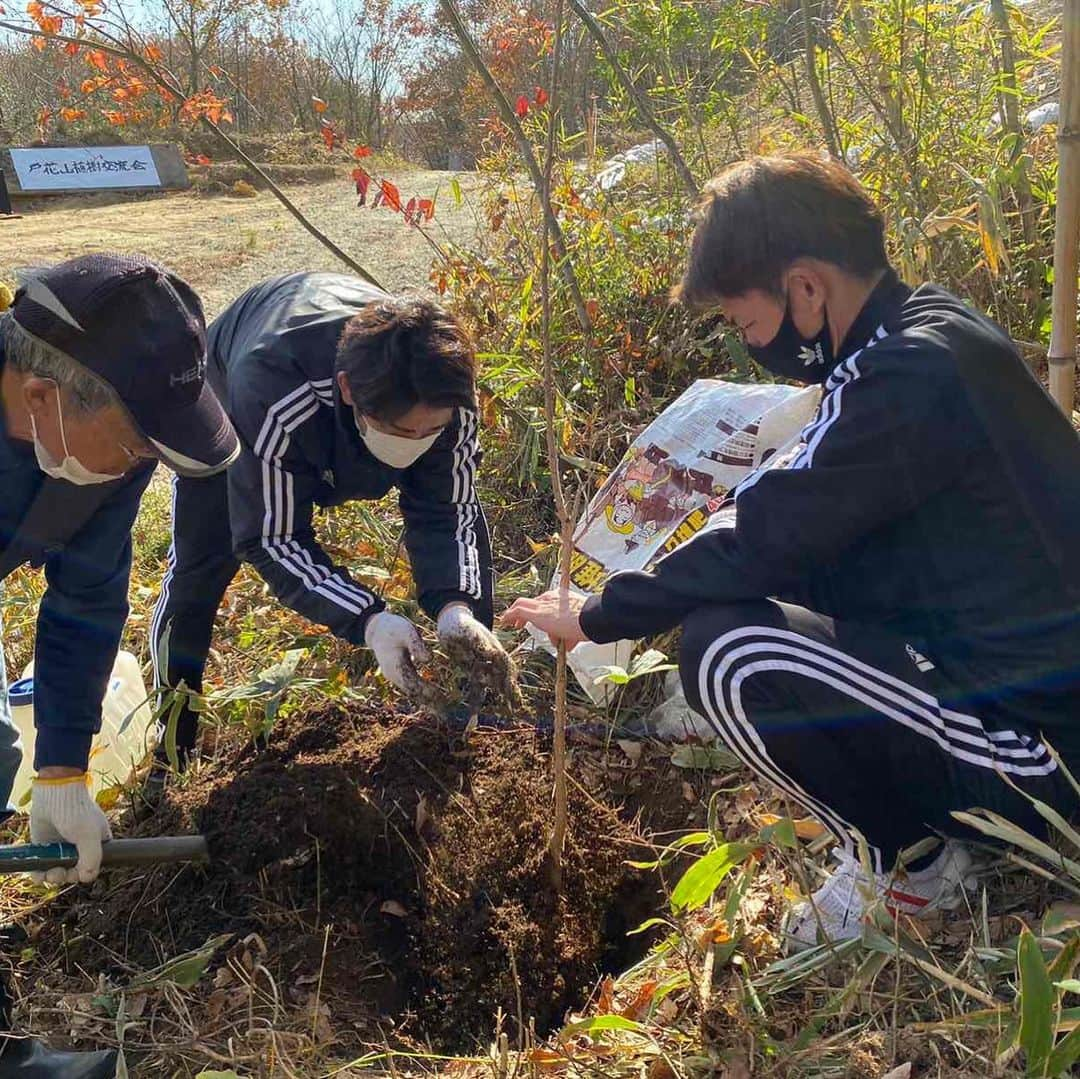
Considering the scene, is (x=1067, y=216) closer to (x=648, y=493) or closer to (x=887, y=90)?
(x=648, y=493)

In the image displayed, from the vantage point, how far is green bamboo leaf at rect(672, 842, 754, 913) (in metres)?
1.51

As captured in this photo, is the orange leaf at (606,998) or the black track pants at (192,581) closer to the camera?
the orange leaf at (606,998)

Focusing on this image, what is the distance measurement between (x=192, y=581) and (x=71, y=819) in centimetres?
72

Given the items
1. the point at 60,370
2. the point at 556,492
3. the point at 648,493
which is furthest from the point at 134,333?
the point at 648,493

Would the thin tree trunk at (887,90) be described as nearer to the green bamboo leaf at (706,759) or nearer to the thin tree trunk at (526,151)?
the thin tree trunk at (526,151)

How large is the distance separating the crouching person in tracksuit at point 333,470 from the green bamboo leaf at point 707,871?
77 cm

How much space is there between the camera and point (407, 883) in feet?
6.95

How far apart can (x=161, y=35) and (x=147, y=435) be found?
11.9m

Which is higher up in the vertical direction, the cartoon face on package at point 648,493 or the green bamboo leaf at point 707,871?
the cartoon face on package at point 648,493

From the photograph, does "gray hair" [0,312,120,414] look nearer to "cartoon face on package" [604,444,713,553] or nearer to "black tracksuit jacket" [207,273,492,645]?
"black tracksuit jacket" [207,273,492,645]

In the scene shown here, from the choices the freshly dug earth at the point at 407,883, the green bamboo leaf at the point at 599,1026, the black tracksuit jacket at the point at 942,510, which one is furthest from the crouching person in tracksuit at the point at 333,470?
the green bamboo leaf at the point at 599,1026

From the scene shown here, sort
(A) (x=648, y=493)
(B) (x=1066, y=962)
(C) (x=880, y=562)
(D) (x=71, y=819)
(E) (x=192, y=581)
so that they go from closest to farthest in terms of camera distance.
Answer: (B) (x=1066, y=962) < (C) (x=880, y=562) < (D) (x=71, y=819) < (E) (x=192, y=581) < (A) (x=648, y=493)

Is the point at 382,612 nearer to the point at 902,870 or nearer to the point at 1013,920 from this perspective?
the point at 902,870

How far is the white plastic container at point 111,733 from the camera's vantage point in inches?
94.3
